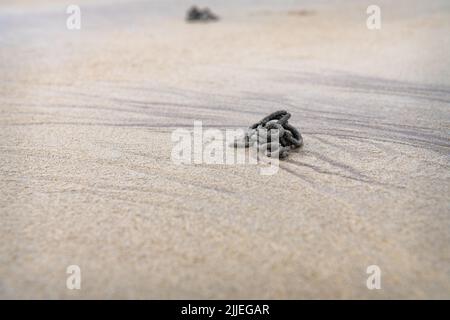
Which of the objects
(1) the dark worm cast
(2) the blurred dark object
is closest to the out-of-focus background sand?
(1) the dark worm cast

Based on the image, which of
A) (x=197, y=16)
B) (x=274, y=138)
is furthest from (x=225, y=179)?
(x=197, y=16)

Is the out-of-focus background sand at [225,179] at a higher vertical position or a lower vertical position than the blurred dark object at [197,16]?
lower

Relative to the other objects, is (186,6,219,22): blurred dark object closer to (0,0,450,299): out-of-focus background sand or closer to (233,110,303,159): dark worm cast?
(0,0,450,299): out-of-focus background sand

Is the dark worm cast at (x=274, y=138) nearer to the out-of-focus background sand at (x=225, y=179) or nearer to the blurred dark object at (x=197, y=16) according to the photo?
the out-of-focus background sand at (x=225, y=179)

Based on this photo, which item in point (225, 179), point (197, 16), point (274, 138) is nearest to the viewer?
point (225, 179)

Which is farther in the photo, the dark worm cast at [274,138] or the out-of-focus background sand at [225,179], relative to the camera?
the dark worm cast at [274,138]

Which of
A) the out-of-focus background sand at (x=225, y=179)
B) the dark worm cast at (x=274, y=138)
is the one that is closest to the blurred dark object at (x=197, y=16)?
the out-of-focus background sand at (x=225, y=179)

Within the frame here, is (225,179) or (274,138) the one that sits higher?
(274,138)

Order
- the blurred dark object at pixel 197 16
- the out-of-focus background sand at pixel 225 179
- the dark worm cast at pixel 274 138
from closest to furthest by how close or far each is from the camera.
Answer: the out-of-focus background sand at pixel 225 179, the dark worm cast at pixel 274 138, the blurred dark object at pixel 197 16

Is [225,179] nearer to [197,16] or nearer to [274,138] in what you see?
Answer: [274,138]

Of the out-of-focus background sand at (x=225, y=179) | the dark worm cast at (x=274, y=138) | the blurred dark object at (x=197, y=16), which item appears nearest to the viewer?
the out-of-focus background sand at (x=225, y=179)

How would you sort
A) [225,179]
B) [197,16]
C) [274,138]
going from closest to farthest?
[225,179]
[274,138]
[197,16]
